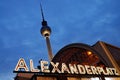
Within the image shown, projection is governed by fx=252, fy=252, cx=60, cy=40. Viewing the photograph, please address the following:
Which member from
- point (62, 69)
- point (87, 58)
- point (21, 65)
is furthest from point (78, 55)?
point (21, 65)

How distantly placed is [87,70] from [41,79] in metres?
7.20

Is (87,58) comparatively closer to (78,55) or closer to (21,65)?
(78,55)

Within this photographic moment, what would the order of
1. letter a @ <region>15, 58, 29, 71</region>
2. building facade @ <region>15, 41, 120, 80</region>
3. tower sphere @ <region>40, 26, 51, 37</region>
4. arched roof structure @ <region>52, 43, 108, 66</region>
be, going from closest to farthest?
1. letter a @ <region>15, 58, 29, 71</region>
2. building facade @ <region>15, 41, 120, 80</region>
3. arched roof structure @ <region>52, 43, 108, 66</region>
4. tower sphere @ <region>40, 26, 51, 37</region>

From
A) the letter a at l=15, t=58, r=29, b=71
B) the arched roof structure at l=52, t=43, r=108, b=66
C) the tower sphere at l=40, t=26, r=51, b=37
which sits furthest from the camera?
the tower sphere at l=40, t=26, r=51, b=37

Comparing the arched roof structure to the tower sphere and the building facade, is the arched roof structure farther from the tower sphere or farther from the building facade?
the tower sphere

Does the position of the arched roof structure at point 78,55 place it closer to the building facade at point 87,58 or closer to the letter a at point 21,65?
the building facade at point 87,58

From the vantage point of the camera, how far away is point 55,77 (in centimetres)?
2667

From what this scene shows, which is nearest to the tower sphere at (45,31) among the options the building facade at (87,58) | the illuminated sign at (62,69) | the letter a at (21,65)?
the building facade at (87,58)

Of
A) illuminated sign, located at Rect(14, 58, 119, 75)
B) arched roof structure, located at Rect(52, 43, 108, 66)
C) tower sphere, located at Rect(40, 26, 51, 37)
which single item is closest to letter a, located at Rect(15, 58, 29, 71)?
illuminated sign, located at Rect(14, 58, 119, 75)

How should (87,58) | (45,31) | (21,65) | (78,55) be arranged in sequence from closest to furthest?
(21,65), (87,58), (78,55), (45,31)

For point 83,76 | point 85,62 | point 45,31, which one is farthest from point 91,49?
point 45,31

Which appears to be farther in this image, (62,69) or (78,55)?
(78,55)

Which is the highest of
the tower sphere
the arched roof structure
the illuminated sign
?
the tower sphere

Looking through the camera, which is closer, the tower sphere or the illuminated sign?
the illuminated sign
